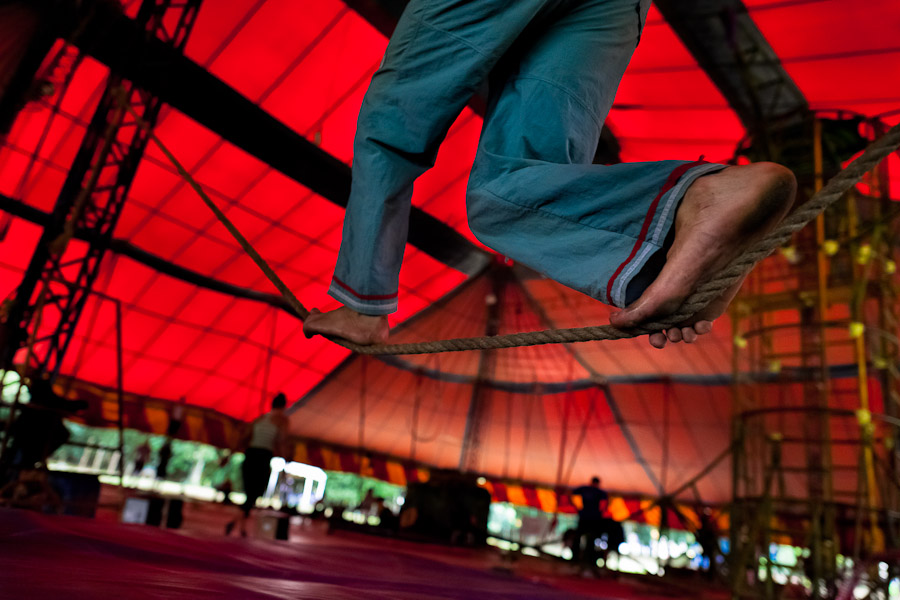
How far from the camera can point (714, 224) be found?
30.7 inches

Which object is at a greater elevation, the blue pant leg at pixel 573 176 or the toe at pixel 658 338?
the blue pant leg at pixel 573 176

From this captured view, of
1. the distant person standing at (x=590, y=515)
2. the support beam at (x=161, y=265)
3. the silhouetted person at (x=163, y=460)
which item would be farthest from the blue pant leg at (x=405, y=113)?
the silhouetted person at (x=163, y=460)

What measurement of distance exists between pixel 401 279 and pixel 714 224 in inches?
435

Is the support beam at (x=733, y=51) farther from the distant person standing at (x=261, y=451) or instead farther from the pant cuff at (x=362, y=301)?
the pant cuff at (x=362, y=301)

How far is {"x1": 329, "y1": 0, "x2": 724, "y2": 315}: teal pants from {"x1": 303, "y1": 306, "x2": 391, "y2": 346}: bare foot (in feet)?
0.07

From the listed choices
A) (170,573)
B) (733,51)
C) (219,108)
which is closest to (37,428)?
(170,573)

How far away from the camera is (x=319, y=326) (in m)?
1.32

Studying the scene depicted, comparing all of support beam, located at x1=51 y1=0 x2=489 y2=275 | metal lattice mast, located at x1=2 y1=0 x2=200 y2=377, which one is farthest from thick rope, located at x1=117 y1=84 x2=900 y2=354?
support beam, located at x1=51 y1=0 x2=489 y2=275

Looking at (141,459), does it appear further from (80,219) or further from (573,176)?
(573,176)

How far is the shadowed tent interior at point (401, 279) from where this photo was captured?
6.86 meters

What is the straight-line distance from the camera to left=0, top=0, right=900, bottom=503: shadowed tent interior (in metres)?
6.86

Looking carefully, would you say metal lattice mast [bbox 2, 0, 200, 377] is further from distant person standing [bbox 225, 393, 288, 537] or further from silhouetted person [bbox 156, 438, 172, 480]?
silhouetted person [bbox 156, 438, 172, 480]

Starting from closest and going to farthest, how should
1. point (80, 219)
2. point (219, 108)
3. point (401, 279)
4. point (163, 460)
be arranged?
point (80, 219), point (219, 108), point (163, 460), point (401, 279)

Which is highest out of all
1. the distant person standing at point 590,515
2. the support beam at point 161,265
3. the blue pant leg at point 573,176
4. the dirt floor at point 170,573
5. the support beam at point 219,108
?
the support beam at point 219,108
